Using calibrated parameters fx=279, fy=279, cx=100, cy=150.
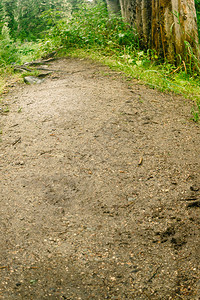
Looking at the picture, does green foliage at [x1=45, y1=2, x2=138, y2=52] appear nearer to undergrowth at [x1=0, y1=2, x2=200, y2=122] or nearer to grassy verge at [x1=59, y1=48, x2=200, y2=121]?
undergrowth at [x1=0, y1=2, x2=200, y2=122]

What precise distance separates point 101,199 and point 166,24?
3.16 meters

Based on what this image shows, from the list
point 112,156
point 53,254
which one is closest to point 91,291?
point 53,254

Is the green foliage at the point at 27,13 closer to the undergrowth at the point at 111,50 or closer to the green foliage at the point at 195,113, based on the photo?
the undergrowth at the point at 111,50

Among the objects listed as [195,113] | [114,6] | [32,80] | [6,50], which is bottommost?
[195,113]

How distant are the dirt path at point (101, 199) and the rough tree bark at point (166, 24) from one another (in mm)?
1127

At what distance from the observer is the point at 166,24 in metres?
4.05

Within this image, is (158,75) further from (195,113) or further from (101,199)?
(101,199)

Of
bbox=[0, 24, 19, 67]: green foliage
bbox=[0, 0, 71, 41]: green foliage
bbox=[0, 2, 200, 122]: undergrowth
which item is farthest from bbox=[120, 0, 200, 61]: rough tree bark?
bbox=[0, 0, 71, 41]: green foliage

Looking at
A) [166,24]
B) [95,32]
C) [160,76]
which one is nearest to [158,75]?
[160,76]

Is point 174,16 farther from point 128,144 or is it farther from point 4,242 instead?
point 4,242

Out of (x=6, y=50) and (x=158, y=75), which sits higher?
(x=6, y=50)

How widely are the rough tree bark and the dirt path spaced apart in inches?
44.4

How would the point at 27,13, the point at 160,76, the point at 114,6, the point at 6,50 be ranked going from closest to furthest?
the point at 160,76
the point at 6,50
the point at 114,6
the point at 27,13

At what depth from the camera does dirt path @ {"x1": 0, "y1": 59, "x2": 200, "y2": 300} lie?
1469mm
